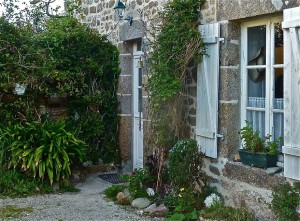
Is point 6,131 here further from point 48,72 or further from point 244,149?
point 244,149

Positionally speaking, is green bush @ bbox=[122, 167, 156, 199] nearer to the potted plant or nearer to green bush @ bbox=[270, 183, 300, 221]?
the potted plant

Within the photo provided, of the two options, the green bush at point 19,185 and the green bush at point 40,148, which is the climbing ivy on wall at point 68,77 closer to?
the green bush at point 40,148

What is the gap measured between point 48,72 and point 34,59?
0.42 metres

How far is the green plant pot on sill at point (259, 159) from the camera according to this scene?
18.2 feet

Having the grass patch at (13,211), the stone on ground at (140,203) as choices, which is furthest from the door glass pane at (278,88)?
the grass patch at (13,211)

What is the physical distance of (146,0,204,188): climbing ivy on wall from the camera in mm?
6551

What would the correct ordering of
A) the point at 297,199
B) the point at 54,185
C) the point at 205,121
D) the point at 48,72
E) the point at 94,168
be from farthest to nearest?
the point at 94,168 → the point at 48,72 → the point at 54,185 → the point at 205,121 → the point at 297,199

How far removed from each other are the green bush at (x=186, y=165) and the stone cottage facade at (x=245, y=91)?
202 millimetres

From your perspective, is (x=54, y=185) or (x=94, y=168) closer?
(x=54, y=185)

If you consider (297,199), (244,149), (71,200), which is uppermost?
(244,149)

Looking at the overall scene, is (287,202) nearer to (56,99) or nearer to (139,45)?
(139,45)

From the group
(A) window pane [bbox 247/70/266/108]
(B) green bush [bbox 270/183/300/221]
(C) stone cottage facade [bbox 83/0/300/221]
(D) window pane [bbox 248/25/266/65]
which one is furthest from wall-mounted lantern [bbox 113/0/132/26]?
(B) green bush [bbox 270/183/300/221]

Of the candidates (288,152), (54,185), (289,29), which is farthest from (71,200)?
(289,29)

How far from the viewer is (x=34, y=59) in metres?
8.68
